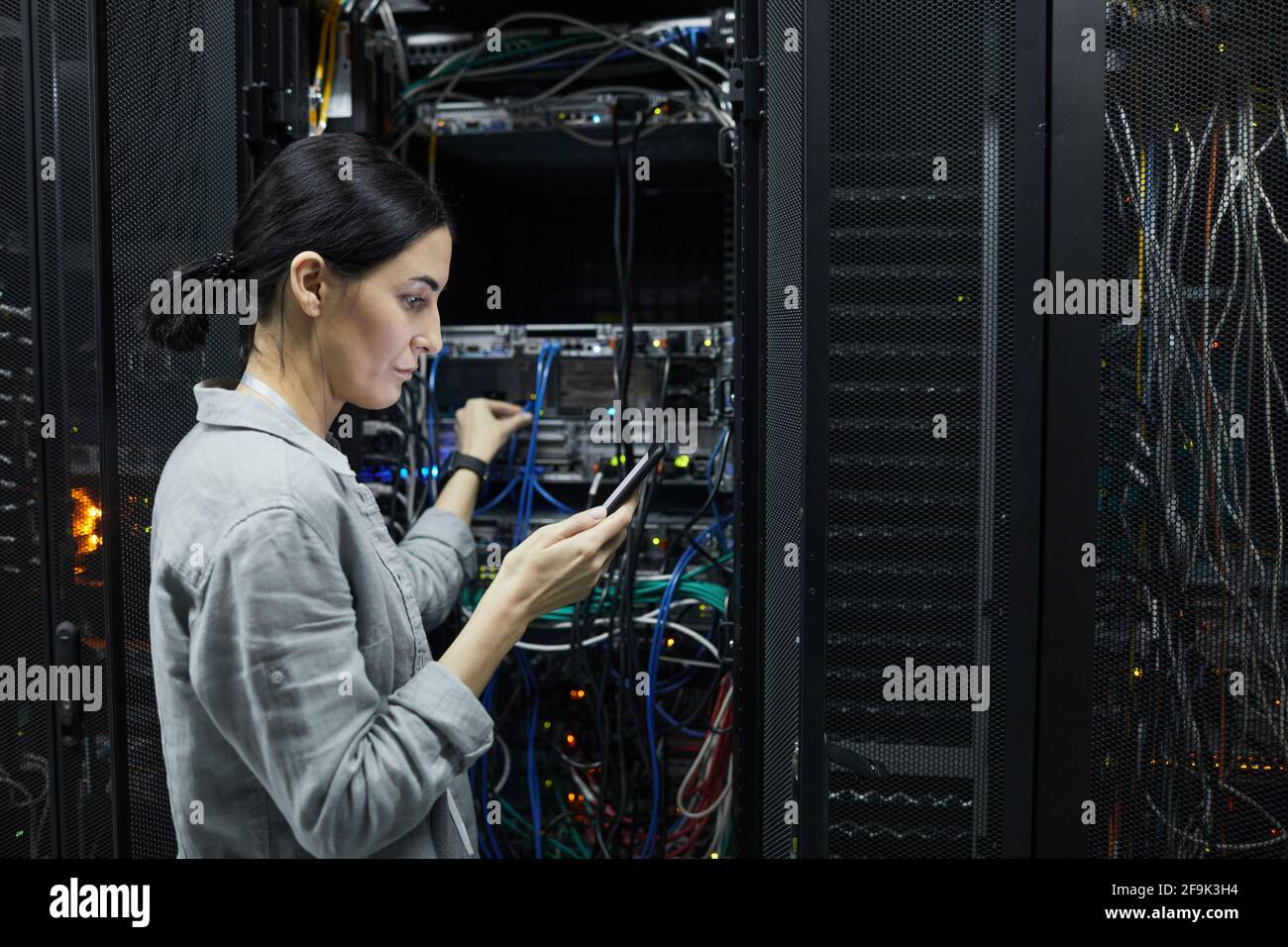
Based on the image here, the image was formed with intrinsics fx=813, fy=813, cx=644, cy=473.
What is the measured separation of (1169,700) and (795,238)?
0.79 meters

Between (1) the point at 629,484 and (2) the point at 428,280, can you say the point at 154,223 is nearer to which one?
(2) the point at 428,280

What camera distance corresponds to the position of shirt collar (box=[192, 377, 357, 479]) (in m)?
0.95

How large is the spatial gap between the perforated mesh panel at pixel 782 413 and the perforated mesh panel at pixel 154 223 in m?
0.89

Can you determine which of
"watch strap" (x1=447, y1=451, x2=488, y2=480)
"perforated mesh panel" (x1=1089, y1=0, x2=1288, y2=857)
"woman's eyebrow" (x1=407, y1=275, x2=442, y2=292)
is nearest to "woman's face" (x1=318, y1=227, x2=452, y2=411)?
"woman's eyebrow" (x1=407, y1=275, x2=442, y2=292)

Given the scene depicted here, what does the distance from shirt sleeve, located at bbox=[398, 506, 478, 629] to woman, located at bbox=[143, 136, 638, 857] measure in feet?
1.01

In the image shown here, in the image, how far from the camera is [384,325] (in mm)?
1022

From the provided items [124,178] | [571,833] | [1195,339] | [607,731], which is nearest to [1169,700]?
[1195,339]

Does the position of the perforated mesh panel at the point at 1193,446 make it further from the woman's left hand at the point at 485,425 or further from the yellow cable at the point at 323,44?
the yellow cable at the point at 323,44

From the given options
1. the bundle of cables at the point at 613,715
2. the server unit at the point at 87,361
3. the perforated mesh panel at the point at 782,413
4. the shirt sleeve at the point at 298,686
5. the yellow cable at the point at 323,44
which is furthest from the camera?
the bundle of cables at the point at 613,715

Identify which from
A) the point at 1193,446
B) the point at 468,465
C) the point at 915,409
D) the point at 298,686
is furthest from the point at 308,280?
the point at 1193,446

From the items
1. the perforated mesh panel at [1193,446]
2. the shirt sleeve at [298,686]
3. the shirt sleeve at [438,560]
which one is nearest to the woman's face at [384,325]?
the shirt sleeve at [298,686]

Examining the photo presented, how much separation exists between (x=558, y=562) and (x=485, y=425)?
0.67 m

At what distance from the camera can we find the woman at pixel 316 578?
85cm

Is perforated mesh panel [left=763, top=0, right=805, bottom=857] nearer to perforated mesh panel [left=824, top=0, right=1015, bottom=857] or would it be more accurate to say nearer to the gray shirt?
perforated mesh panel [left=824, top=0, right=1015, bottom=857]
